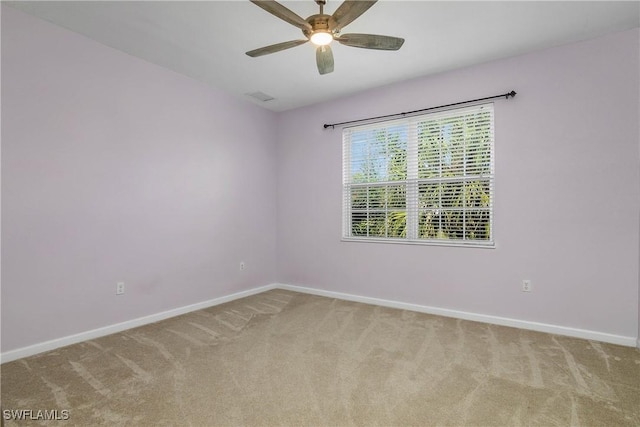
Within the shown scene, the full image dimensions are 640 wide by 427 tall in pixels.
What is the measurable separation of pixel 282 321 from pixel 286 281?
4.87ft

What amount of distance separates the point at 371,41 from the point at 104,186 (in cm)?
264

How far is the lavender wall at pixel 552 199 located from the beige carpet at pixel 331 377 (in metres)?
0.39

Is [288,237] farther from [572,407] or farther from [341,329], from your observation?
[572,407]

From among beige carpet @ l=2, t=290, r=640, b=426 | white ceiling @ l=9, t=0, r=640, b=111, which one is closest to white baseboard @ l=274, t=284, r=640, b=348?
beige carpet @ l=2, t=290, r=640, b=426

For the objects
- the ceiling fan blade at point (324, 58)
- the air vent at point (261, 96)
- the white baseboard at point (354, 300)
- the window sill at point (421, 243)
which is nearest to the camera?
the ceiling fan blade at point (324, 58)

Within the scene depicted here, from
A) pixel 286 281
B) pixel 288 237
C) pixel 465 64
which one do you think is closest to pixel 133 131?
pixel 288 237

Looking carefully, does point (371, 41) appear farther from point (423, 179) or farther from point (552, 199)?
point (552, 199)

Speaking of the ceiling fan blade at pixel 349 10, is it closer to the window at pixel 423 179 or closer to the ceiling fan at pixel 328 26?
the ceiling fan at pixel 328 26

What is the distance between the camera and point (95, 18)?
2559mm

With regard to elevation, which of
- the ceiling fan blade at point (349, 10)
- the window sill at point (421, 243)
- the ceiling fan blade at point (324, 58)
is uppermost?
the ceiling fan blade at point (349, 10)

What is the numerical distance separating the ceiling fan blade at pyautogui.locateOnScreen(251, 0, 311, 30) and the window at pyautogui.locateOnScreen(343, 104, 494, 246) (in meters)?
2.10

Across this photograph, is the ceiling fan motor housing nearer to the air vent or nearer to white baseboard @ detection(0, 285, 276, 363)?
the air vent

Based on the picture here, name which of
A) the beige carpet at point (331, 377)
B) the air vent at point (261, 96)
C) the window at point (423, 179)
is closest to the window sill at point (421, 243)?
the window at point (423, 179)

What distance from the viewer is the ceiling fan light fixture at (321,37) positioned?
2109 mm
